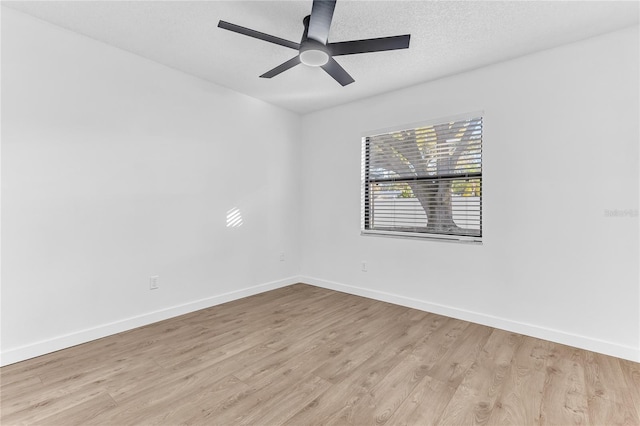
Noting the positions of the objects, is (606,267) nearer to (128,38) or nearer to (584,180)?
(584,180)

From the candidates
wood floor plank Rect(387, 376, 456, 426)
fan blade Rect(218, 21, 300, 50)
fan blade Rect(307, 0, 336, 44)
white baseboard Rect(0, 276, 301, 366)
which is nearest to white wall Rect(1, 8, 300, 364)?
white baseboard Rect(0, 276, 301, 366)

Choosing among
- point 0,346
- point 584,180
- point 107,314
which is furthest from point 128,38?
point 584,180

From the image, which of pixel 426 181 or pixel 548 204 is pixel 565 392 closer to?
pixel 548 204

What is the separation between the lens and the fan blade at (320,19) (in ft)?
5.98

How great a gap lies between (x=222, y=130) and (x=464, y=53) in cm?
270

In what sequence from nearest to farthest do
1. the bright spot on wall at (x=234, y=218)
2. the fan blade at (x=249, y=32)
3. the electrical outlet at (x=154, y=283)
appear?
the fan blade at (x=249, y=32)
the electrical outlet at (x=154, y=283)
the bright spot on wall at (x=234, y=218)

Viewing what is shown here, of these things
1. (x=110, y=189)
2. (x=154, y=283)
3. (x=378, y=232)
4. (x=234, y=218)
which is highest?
(x=110, y=189)

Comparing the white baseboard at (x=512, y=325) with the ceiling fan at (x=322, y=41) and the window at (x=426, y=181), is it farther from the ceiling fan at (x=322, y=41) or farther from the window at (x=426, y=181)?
the ceiling fan at (x=322, y=41)

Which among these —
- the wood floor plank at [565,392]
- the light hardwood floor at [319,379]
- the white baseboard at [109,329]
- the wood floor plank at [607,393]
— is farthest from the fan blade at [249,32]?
the wood floor plank at [607,393]

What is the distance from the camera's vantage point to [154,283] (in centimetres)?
312

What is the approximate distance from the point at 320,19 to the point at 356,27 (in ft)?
2.20

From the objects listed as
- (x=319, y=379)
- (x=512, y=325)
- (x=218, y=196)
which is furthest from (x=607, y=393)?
(x=218, y=196)

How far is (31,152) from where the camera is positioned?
2.40 metres

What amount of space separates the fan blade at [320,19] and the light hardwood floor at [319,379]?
7.58 feet
